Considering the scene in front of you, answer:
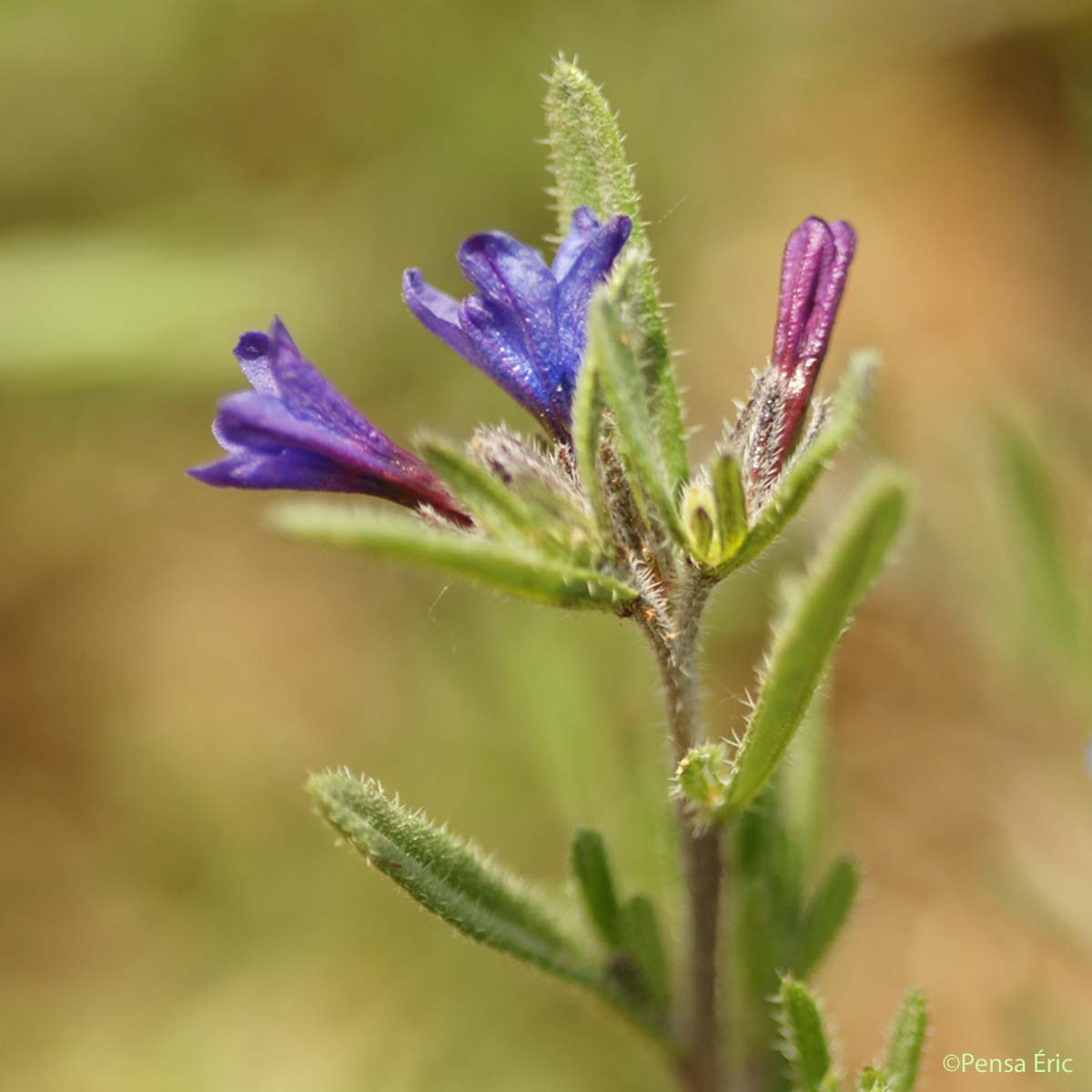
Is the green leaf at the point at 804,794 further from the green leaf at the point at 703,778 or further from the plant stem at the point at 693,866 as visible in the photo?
the green leaf at the point at 703,778

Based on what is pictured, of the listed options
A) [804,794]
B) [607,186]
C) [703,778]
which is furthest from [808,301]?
[804,794]

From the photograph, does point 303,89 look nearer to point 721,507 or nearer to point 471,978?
point 471,978

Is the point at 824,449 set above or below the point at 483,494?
above

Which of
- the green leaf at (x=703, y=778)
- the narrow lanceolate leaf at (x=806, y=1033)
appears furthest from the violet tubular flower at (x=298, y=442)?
the narrow lanceolate leaf at (x=806, y=1033)

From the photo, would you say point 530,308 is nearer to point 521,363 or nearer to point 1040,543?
point 521,363

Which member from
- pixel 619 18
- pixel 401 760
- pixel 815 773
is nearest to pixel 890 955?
pixel 401 760
